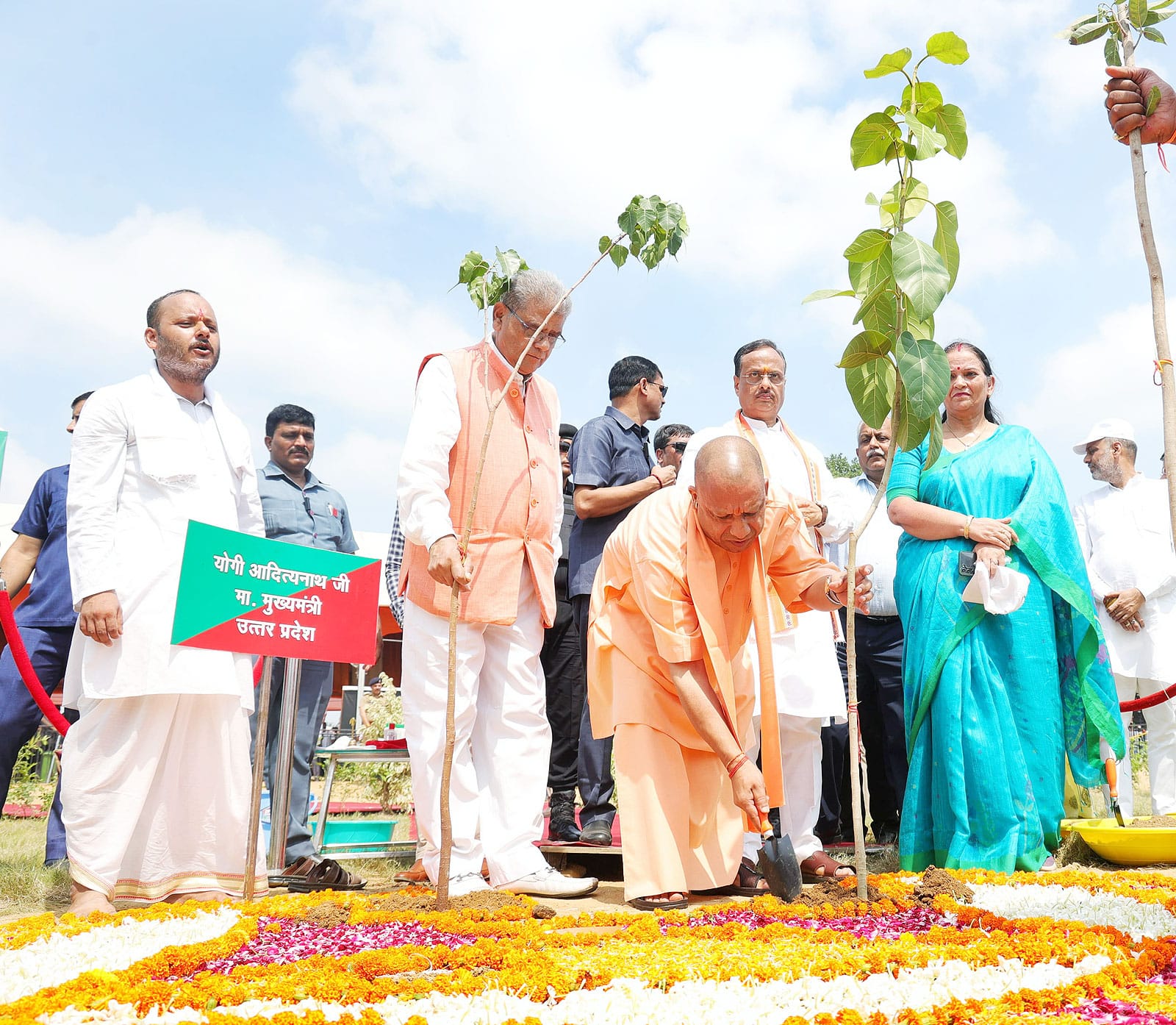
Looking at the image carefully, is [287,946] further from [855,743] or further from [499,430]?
[499,430]

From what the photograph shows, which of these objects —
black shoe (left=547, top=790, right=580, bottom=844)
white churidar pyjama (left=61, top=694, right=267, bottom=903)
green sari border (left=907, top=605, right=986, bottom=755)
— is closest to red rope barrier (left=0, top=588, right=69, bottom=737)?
white churidar pyjama (left=61, top=694, right=267, bottom=903)

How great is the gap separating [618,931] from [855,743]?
35.3 inches

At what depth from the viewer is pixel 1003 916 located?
3.14 metres

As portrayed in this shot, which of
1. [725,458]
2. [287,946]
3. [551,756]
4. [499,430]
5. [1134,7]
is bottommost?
[287,946]

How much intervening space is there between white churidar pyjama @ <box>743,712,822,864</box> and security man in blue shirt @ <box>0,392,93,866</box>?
327 cm

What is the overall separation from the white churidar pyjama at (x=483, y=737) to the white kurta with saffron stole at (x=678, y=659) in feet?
1.00

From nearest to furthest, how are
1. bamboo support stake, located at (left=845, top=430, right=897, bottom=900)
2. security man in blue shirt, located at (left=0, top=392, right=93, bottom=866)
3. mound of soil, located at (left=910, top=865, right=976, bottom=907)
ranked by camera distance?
1. bamboo support stake, located at (left=845, top=430, right=897, bottom=900)
2. mound of soil, located at (left=910, top=865, right=976, bottom=907)
3. security man in blue shirt, located at (left=0, top=392, right=93, bottom=866)

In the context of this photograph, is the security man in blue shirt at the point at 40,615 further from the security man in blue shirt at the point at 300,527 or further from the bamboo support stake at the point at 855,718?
the bamboo support stake at the point at 855,718

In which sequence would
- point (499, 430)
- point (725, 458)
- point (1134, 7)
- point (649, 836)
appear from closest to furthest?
point (1134, 7) < point (725, 458) < point (649, 836) < point (499, 430)

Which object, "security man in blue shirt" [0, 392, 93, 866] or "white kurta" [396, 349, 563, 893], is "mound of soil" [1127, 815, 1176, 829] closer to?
"white kurta" [396, 349, 563, 893]

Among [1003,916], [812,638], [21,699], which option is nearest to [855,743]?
[1003,916]

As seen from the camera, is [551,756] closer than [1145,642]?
Yes

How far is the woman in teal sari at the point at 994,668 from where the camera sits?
13.9 feet

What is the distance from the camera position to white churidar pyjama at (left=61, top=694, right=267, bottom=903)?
12.2 ft
